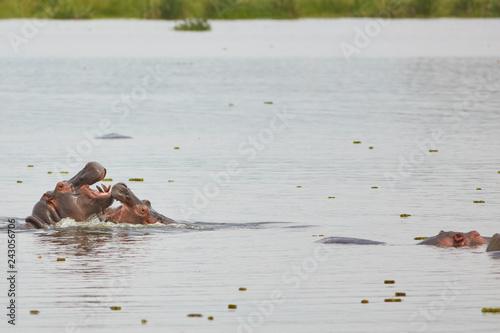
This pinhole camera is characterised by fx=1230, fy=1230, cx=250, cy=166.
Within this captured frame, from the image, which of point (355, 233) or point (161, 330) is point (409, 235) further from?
point (161, 330)

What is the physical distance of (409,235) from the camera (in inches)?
567

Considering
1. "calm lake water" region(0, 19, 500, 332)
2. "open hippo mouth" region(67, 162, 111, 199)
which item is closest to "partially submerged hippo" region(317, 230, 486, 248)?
"calm lake water" region(0, 19, 500, 332)

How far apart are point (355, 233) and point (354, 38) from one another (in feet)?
151

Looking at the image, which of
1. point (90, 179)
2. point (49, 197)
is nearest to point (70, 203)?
point (49, 197)

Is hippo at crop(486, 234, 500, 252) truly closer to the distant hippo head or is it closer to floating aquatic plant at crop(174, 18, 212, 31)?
the distant hippo head

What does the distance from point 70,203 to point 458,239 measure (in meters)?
4.53

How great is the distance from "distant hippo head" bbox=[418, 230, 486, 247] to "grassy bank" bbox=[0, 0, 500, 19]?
5533cm

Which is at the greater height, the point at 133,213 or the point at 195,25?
the point at 195,25

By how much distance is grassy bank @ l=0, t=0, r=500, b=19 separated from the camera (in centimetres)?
6888

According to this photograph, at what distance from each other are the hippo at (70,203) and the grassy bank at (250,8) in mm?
54079

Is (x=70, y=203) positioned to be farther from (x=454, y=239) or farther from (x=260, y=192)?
(x=454, y=239)

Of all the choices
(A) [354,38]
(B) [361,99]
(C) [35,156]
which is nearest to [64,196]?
(C) [35,156]

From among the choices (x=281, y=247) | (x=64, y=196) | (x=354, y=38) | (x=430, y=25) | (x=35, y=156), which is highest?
(x=430, y=25)

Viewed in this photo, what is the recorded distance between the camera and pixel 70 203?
47.5ft
